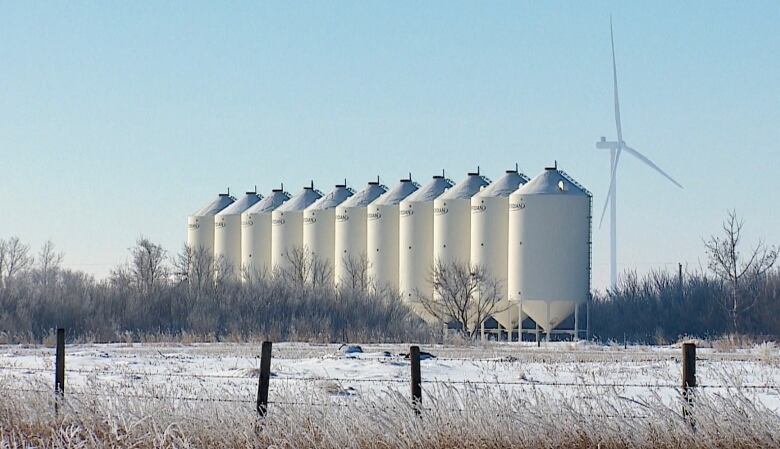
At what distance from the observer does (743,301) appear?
183ft

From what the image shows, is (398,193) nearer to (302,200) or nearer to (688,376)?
(302,200)

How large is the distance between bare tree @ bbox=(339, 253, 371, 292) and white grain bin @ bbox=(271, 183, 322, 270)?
400 centimetres

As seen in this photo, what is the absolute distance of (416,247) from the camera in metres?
59.3

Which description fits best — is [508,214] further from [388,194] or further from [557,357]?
[557,357]

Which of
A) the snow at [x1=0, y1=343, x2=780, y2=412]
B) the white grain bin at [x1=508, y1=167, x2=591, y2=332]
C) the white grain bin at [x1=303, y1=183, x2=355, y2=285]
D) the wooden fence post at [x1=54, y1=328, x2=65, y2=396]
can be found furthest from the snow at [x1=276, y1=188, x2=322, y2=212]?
the wooden fence post at [x1=54, y1=328, x2=65, y2=396]

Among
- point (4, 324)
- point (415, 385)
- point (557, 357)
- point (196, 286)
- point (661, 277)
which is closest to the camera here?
point (415, 385)

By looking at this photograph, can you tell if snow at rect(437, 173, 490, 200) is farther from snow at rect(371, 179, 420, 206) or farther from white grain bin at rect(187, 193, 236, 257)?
white grain bin at rect(187, 193, 236, 257)

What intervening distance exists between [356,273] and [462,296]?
6815mm

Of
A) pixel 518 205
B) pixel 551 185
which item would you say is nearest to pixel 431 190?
pixel 518 205

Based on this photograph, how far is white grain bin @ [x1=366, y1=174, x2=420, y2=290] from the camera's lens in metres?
60.7

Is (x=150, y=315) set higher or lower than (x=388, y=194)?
lower

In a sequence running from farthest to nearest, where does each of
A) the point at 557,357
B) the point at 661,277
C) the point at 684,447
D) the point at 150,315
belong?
the point at 661,277 < the point at 150,315 < the point at 557,357 < the point at 684,447

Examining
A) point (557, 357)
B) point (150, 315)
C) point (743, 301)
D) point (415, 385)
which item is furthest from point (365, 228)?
point (415, 385)

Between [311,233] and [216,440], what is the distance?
51.1m
